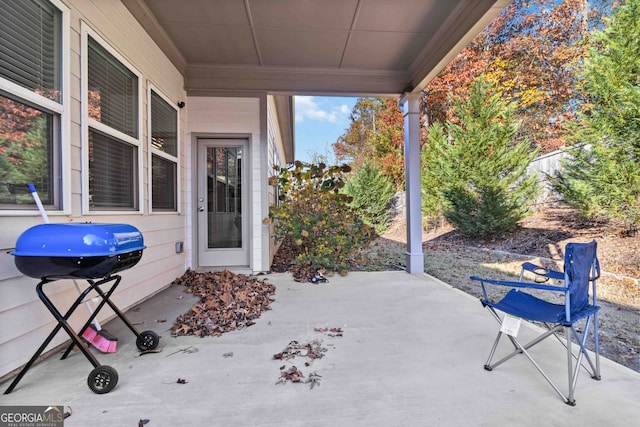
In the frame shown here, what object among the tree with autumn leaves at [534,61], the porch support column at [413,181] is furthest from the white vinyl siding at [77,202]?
the tree with autumn leaves at [534,61]

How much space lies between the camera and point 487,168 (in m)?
7.21

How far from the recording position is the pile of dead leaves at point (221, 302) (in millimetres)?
2486

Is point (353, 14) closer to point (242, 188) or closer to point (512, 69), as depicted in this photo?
point (242, 188)

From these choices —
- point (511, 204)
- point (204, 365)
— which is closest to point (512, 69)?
point (511, 204)

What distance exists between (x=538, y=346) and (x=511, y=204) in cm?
583

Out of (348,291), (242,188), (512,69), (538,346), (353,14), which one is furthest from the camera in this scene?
→ (512,69)

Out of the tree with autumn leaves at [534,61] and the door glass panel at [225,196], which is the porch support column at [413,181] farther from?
the tree with autumn leaves at [534,61]

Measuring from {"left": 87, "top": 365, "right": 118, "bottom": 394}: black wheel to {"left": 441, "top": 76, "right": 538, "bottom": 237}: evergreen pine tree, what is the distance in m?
7.70

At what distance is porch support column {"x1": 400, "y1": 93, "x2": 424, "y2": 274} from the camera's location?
4531mm

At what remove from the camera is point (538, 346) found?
219cm

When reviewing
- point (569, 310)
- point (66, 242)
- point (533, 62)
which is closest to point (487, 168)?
point (569, 310)

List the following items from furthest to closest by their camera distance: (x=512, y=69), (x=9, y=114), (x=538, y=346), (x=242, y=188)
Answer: (x=512, y=69), (x=242, y=188), (x=538, y=346), (x=9, y=114)

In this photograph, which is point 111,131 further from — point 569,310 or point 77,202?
point 569,310

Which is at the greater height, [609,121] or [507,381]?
[609,121]
